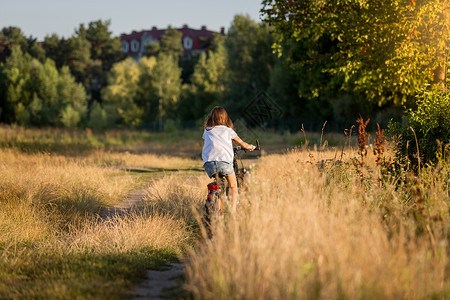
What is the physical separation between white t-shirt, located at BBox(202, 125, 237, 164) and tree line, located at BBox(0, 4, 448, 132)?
27.7ft

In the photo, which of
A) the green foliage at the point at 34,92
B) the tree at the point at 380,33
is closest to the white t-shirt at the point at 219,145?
the tree at the point at 380,33

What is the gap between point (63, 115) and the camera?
51.3 metres

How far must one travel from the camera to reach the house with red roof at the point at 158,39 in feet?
309

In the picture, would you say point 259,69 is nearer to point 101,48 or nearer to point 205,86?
point 205,86

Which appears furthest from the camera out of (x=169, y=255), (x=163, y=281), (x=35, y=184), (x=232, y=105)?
(x=232, y=105)

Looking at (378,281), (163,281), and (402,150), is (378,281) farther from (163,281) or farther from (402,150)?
(402,150)

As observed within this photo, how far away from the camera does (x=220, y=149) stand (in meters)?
6.42

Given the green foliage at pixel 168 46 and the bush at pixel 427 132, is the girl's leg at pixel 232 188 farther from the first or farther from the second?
the green foliage at pixel 168 46

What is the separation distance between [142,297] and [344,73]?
12.1 meters

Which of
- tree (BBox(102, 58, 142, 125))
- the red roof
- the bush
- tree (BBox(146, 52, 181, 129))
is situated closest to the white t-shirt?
the bush

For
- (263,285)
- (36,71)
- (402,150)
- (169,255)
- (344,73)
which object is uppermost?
(36,71)

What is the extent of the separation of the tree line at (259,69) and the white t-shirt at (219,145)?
8442mm

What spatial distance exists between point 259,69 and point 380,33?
123 ft

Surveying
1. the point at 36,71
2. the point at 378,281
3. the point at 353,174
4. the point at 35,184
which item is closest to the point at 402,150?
the point at 353,174
